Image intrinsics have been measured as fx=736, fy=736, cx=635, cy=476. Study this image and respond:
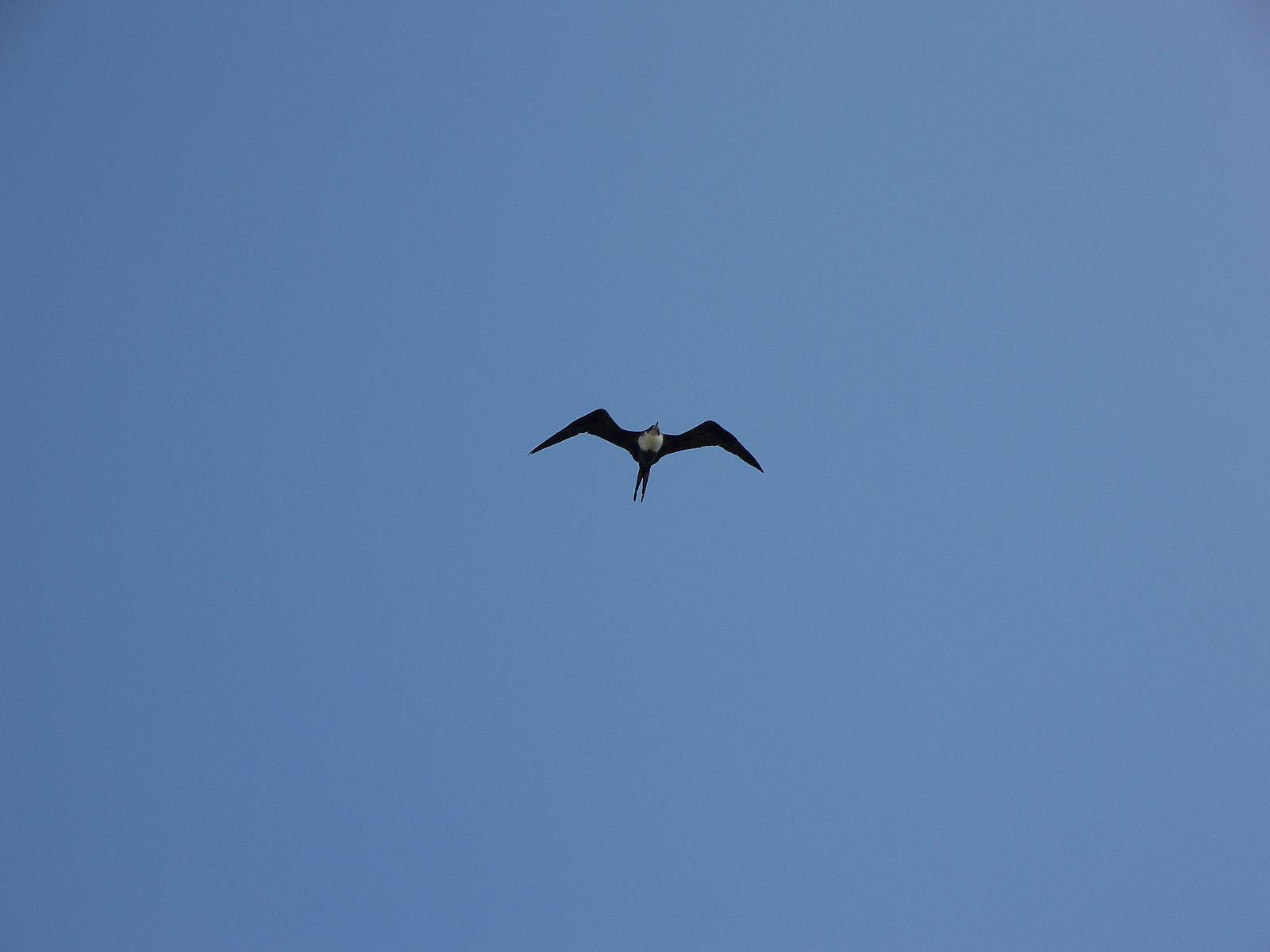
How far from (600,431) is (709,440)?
236cm

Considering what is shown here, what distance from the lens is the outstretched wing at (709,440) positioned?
15.6 m

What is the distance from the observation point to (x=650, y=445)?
15.4 metres

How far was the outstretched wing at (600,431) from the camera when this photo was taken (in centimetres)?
1507

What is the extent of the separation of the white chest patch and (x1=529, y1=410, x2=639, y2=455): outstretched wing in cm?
16

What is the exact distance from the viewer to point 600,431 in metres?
15.6

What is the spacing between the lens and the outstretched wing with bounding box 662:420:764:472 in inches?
615

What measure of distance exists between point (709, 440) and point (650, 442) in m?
1.40

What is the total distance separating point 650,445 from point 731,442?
5.85ft

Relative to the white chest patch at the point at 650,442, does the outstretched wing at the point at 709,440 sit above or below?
above

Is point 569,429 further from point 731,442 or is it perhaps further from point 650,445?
point 731,442

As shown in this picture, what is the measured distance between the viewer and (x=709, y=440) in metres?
15.9

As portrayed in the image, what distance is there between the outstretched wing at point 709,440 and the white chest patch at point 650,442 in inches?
7.0

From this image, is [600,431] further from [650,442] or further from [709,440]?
[709,440]

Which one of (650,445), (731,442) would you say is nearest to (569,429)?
(650,445)
